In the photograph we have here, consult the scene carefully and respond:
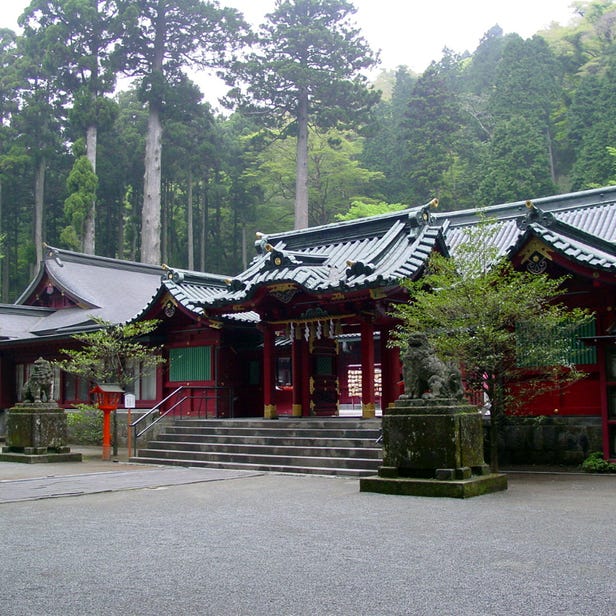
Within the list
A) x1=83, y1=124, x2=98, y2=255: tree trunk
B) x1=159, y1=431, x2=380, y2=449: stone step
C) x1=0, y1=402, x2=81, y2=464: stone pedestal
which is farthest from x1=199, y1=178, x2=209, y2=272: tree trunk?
x1=159, y1=431, x2=380, y2=449: stone step

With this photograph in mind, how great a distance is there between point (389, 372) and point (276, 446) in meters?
3.82

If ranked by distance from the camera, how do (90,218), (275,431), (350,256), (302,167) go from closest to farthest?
(275,431), (350,256), (90,218), (302,167)

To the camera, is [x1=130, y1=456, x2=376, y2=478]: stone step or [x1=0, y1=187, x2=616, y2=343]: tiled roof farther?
[x1=0, y1=187, x2=616, y2=343]: tiled roof

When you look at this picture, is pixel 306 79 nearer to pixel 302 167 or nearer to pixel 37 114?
pixel 302 167

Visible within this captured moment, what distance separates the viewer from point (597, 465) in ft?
43.2

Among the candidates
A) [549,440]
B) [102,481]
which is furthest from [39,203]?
[549,440]

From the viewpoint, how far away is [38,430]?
16672mm

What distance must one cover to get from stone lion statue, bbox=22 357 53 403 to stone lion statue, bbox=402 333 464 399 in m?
9.95

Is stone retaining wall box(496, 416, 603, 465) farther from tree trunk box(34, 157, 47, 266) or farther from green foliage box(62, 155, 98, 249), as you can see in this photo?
tree trunk box(34, 157, 47, 266)

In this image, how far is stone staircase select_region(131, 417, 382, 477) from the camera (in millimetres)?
13789

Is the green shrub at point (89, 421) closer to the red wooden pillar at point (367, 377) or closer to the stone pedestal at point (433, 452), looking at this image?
the red wooden pillar at point (367, 377)

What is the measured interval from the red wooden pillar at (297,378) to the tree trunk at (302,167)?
22.9 meters

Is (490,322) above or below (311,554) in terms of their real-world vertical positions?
above

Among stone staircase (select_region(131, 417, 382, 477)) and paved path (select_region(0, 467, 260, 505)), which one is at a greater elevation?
stone staircase (select_region(131, 417, 382, 477))
